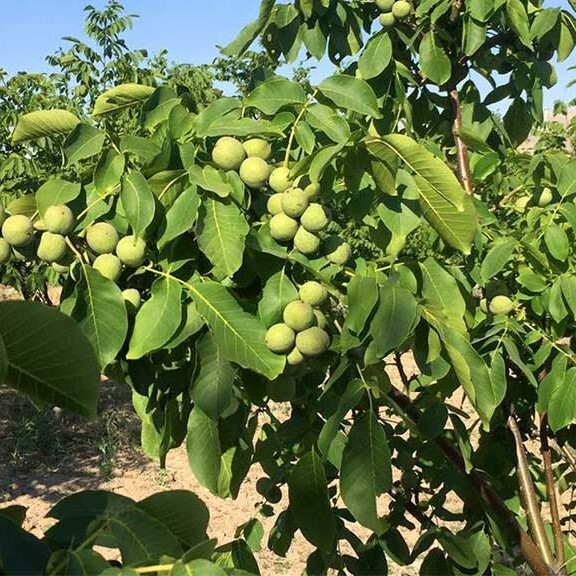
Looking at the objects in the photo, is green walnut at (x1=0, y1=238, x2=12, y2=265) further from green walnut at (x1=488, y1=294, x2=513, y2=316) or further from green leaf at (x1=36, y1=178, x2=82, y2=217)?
green walnut at (x1=488, y1=294, x2=513, y2=316)

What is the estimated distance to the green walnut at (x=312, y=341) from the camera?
42.7 inches

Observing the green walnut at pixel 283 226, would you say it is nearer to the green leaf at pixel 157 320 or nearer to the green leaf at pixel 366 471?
the green leaf at pixel 157 320

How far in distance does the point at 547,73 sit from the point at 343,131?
1060 millimetres

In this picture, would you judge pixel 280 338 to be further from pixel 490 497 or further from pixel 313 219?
pixel 490 497

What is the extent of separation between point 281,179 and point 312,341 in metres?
0.28

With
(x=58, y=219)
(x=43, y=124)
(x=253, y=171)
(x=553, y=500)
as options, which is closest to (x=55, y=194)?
(x=58, y=219)

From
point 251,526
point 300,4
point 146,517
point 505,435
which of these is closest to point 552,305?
point 505,435

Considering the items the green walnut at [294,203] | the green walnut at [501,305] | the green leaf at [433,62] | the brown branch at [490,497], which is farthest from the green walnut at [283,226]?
the green leaf at [433,62]

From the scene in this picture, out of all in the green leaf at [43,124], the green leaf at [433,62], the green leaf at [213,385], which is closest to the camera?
the green leaf at [213,385]

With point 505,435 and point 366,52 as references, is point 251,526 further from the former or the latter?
point 366,52

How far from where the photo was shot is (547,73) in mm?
1963

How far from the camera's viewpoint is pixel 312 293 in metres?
1.12

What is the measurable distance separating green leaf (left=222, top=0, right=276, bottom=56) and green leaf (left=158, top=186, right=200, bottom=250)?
0.92 meters

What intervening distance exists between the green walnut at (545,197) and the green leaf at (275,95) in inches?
36.0
